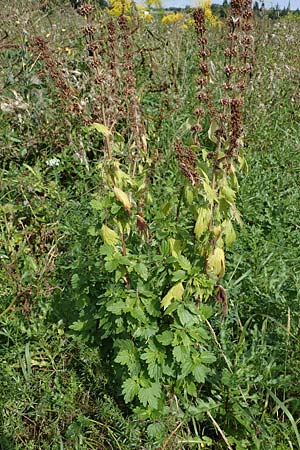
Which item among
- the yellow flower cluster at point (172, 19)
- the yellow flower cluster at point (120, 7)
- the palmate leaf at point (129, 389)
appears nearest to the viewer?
the palmate leaf at point (129, 389)

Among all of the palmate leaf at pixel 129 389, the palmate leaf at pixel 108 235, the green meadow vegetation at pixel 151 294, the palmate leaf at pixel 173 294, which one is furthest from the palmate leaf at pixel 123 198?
the palmate leaf at pixel 129 389

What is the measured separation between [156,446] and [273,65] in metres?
4.15

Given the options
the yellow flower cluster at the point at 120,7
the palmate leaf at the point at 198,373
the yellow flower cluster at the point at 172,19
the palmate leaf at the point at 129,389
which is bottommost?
the palmate leaf at the point at 129,389

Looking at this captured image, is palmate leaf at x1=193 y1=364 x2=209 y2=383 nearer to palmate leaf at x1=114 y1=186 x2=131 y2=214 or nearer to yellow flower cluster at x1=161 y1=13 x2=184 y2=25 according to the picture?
palmate leaf at x1=114 y1=186 x2=131 y2=214

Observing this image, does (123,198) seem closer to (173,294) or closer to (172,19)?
(173,294)

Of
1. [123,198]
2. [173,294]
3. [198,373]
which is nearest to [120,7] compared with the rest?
[123,198]

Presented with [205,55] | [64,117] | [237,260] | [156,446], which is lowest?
[156,446]

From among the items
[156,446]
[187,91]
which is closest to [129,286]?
[156,446]

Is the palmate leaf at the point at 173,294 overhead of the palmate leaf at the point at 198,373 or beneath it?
overhead

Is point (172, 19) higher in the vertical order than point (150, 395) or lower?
higher

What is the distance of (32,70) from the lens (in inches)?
153

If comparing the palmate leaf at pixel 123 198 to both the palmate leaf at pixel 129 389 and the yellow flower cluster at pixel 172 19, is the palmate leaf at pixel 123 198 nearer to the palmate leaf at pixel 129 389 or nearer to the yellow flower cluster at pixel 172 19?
the palmate leaf at pixel 129 389

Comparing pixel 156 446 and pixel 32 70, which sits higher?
pixel 32 70

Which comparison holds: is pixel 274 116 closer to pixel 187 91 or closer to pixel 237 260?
pixel 187 91
